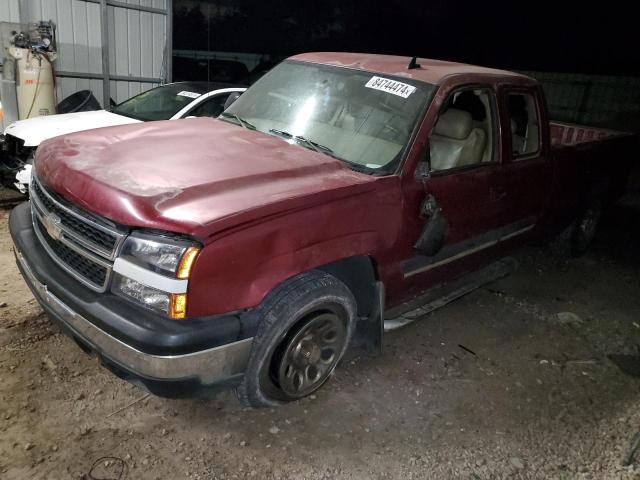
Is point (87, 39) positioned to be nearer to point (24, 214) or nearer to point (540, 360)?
point (24, 214)

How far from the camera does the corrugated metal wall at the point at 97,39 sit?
7.31m

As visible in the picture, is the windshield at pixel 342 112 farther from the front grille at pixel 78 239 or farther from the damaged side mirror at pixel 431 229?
the front grille at pixel 78 239

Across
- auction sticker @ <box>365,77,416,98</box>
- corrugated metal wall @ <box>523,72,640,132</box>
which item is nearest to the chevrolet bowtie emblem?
auction sticker @ <box>365,77,416,98</box>

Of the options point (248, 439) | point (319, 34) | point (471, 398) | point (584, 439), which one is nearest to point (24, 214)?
point (248, 439)

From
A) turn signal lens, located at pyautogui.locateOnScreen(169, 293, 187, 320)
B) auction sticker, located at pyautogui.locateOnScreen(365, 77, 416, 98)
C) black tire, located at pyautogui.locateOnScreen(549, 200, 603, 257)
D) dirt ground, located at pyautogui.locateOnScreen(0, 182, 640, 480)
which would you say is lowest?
dirt ground, located at pyautogui.locateOnScreen(0, 182, 640, 480)

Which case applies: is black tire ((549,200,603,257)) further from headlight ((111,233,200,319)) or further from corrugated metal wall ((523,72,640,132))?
corrugated metal wall ((523,72,640,132))

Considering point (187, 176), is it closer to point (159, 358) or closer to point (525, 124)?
point (159, 358)

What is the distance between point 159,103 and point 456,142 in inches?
163

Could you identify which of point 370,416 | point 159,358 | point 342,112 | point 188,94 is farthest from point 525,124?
point 188,94

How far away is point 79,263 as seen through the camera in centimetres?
238

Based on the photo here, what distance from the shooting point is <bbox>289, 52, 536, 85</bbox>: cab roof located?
127 inches

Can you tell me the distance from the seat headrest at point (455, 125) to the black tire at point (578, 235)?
2.39m

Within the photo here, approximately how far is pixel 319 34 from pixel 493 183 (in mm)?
20303

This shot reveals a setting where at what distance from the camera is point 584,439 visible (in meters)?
2.85
